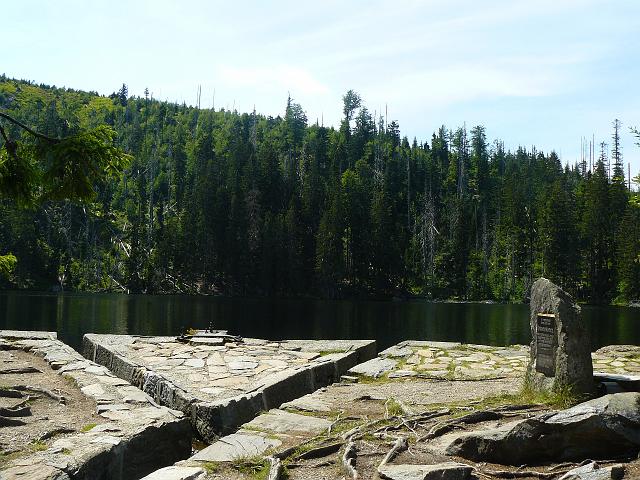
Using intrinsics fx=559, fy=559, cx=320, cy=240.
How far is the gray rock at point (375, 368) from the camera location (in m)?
10.5

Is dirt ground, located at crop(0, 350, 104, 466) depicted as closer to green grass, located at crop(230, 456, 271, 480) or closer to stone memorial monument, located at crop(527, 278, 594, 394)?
green grass, located at crop(230, 456, 271, 480)

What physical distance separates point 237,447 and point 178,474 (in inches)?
38.2

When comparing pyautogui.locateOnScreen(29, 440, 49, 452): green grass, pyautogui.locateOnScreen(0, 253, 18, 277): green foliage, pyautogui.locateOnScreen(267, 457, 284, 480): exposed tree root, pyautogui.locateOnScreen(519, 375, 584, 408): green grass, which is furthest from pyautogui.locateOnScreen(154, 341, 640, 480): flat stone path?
pyautogui.locateOnScreen(0, 253, 18, 277): green foliage

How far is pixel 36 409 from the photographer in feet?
24.8

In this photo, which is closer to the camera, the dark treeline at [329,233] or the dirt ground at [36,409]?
the dirt ground at [36,409]

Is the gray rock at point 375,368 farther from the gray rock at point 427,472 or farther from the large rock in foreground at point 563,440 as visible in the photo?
the gray rock at point 427,472

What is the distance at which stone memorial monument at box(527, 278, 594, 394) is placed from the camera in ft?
23.3

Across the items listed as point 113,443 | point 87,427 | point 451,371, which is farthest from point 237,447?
point 451,371

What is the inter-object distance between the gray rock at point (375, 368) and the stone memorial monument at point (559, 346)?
11.1ft

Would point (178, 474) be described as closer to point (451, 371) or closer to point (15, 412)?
point (15, 412)

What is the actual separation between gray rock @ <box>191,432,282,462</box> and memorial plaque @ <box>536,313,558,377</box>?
12.4ft

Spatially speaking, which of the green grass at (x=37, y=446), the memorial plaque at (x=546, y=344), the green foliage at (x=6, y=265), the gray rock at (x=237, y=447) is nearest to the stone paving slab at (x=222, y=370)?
the gray rock at (x=237, y=447)

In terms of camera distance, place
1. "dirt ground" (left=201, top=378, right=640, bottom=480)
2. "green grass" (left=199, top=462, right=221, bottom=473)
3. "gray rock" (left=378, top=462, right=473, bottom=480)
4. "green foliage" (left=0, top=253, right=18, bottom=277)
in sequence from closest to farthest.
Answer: "gray rock" (left=378, top=462, right=473, bottom=480), "dirt ground" (left=201, top=378, right=640, bottom=480), "green grass" (left=199, top=462, right=221, bottom=473), "green foliage" (left=0, top=253, right=18, bottom=277)

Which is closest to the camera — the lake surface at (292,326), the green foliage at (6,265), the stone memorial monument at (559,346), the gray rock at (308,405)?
the stone memorial monument at (559,346)
